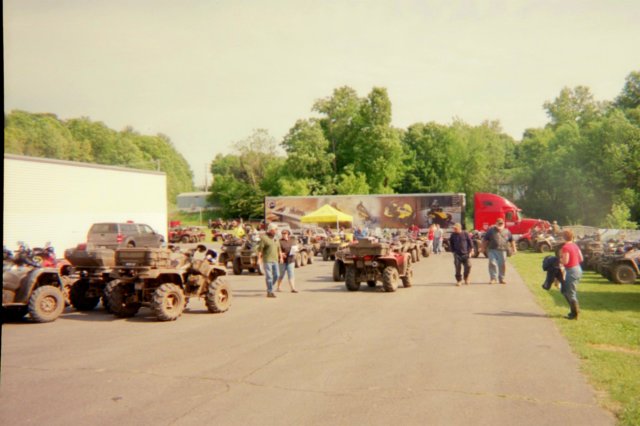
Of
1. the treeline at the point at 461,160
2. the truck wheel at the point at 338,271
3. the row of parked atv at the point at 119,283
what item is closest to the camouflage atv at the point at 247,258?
the truck wheel at the point at 338,271

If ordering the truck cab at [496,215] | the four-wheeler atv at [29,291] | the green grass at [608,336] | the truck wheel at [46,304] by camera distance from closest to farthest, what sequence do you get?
the green grass at [608,336] → the four-wheeler atv at [29,291] → the truck wheel at [46,304] → the truck cab at [496,215]

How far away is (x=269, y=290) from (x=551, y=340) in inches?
314

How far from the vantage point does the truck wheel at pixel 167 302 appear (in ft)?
37.4

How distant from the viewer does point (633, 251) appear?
18.5 metres

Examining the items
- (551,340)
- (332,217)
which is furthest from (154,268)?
(332,217)

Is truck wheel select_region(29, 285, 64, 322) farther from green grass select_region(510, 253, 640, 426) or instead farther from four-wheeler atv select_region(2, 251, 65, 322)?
green grass select_region(510, 253, 640, 426)

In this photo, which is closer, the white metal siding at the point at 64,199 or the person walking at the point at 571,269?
the person walking at the point at 571,269

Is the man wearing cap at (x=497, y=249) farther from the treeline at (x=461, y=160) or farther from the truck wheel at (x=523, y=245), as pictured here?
the treeline at (x=461, y=160)

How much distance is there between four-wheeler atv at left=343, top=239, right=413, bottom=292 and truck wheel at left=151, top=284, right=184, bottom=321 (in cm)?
592

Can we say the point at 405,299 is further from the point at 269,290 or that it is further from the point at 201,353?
the point at 201,353

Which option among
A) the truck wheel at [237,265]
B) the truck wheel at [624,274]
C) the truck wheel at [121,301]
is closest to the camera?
the truck wheel at [121,301]

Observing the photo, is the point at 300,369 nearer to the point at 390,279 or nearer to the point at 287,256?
the point at 390,279

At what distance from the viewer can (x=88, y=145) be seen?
7306 cm

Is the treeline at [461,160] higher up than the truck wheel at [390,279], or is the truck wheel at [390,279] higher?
the treeline at [461,160]
